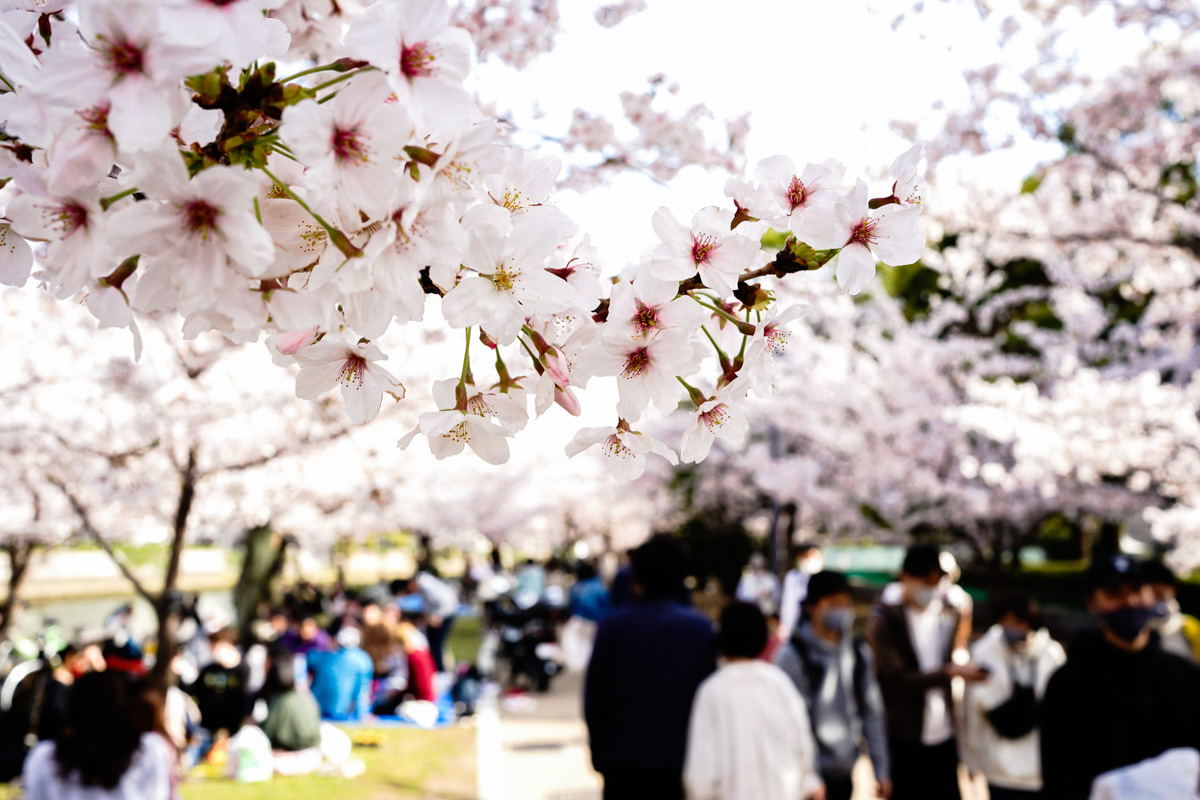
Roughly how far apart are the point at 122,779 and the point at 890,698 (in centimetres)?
389

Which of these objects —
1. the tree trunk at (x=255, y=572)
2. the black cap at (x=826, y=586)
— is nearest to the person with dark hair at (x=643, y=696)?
the black cap at (x=826, y=586)

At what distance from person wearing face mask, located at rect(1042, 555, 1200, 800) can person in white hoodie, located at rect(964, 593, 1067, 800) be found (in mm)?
532

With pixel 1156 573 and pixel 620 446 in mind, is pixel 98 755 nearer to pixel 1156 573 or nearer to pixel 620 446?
pixel 620 446

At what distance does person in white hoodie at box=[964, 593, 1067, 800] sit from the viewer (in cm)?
460

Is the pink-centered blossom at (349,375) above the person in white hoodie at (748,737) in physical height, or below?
above

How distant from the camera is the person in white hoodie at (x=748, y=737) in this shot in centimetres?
360

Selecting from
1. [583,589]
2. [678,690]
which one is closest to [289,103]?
[678,690]

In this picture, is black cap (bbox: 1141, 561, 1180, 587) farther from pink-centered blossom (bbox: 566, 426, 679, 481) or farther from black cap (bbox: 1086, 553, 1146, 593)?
pink-centered blossom (bbox: 566, 426, 679, 481)

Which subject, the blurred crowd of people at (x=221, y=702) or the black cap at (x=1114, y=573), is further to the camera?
the black cap at (x=1114, y=573)

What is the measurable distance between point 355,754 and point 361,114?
362 inches

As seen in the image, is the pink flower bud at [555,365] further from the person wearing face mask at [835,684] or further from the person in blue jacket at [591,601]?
the person in blue jacket at [591,601]

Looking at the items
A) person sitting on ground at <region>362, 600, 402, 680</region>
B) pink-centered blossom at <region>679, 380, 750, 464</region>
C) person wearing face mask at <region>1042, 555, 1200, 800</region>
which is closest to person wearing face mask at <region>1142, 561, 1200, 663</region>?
person wearing face mask at <region>1042, 555, 1200, 800</region>

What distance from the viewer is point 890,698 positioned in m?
4.93

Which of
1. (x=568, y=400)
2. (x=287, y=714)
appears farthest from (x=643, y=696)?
(x=287, y=714)
